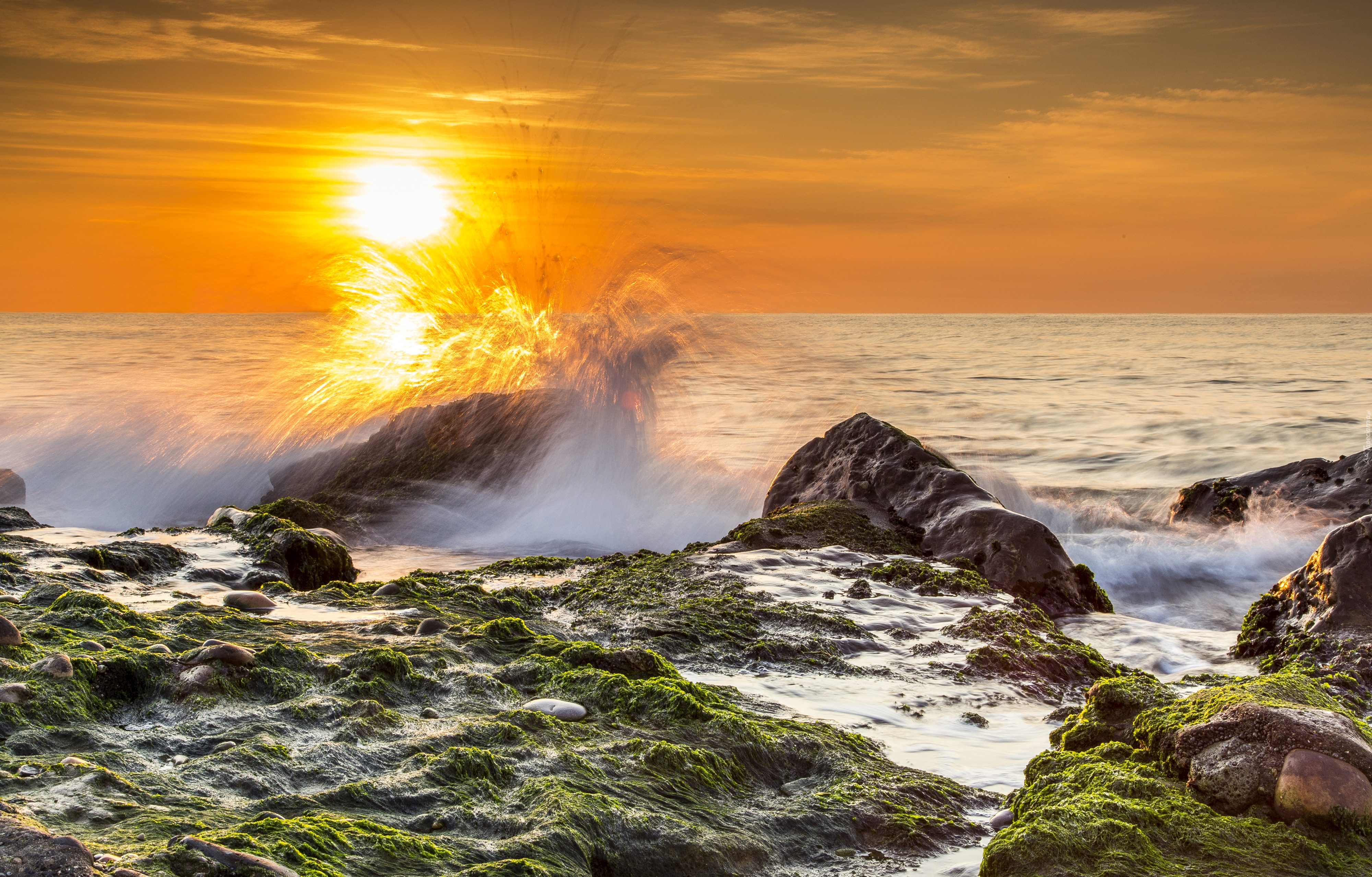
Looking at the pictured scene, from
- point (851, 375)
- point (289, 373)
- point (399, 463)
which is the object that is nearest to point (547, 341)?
point (399, 463)

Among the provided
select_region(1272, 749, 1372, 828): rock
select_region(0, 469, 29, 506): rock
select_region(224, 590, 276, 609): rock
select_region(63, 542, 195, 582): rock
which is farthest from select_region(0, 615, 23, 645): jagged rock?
select_region(0, 469, 29, 506): rock

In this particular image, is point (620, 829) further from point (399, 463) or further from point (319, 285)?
point (319, 285)

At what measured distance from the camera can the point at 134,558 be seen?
541cm

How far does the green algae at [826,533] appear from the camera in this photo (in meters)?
7.09

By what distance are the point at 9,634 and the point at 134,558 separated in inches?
90.1

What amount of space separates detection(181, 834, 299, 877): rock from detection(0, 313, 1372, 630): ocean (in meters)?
7.45

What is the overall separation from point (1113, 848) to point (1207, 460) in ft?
54.8

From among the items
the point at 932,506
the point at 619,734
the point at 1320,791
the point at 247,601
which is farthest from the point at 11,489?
the point at 1320,791

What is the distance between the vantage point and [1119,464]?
663 inches

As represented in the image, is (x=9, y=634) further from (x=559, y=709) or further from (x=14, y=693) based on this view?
(x=559, y=709)

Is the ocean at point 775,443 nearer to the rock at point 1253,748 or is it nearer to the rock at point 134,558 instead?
the rock at point 134,558

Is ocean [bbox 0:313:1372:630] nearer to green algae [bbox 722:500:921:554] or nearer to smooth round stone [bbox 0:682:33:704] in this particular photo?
green algae [bbox 722:500:921:554]

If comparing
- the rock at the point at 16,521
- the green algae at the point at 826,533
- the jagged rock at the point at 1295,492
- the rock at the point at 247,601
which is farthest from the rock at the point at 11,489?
the jagged rock at the point at 1295,492

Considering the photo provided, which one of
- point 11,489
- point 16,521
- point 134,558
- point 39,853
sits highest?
point 39,853
